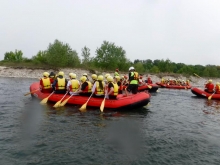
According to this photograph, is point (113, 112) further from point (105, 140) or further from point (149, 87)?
point (149, 87)

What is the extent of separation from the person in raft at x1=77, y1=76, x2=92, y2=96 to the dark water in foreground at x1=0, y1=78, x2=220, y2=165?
1.06m

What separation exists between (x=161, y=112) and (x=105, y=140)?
17.1ft

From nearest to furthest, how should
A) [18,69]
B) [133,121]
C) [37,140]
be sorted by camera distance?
[37,140] → [133,121] → [18,69]

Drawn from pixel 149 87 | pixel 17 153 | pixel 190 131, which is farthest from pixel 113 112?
pixel 149 87

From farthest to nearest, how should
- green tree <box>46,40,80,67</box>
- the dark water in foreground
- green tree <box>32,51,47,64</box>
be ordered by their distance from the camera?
green tree <box>32,51,47,64</box>
green tree <box>46,40,80,67</box>
the dark water in foreground

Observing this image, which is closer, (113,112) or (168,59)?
(113,112)

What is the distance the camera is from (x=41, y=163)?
4.97m

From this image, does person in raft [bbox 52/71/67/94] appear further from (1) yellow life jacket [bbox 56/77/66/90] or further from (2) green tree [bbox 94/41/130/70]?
(2) green tree [bbox 94/41/130/70]

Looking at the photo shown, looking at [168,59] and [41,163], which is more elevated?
[168,59]

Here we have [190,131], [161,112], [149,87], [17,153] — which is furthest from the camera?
[149,87]

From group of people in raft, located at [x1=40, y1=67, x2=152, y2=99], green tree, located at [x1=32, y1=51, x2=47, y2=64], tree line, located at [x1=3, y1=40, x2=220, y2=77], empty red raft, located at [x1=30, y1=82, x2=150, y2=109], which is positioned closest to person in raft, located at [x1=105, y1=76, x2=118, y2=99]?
group of people in raft, located at [x1=40, y1=67, x2=152, y2=99]

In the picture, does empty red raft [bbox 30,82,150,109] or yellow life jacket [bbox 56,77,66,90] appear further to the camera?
yellow life jacket [bbox 56,77,66,90]

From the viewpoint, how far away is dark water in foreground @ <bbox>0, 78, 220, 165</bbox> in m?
5.45

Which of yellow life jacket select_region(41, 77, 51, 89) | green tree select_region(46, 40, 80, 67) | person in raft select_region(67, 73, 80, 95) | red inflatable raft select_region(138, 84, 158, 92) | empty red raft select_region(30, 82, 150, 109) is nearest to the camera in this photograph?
empty red raft select_region(30, 82, 150, 109)
